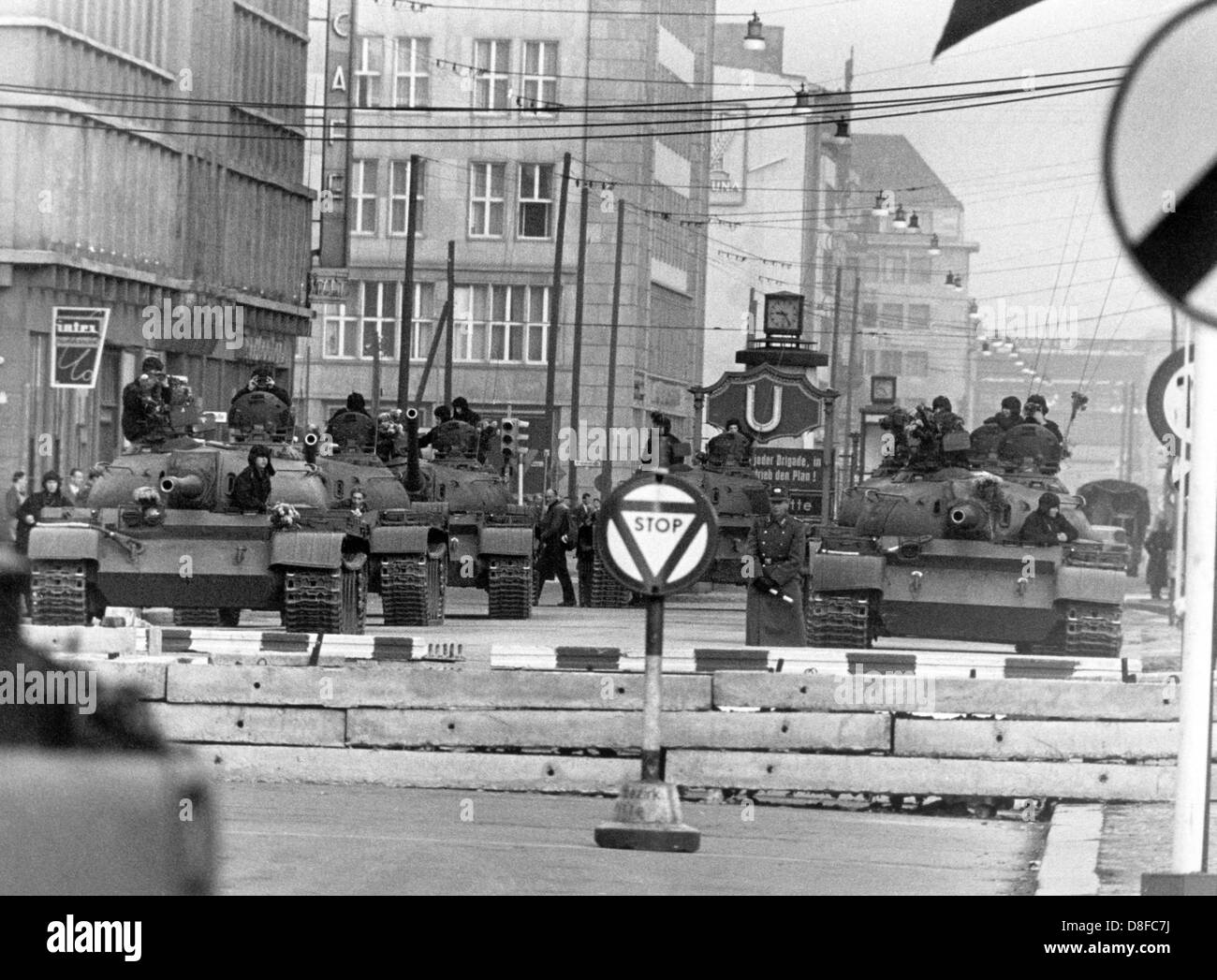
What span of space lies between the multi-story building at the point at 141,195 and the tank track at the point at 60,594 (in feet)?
34.5

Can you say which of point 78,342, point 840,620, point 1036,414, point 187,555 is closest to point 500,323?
point 1036,414

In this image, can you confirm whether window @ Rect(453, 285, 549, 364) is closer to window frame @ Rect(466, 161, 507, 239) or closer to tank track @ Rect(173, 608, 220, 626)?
window frame @ Rect(466, 161, 507, 239)

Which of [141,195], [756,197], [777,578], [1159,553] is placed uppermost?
[756,197]

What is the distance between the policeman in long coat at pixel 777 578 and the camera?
20609 mm

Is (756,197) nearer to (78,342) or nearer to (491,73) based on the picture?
(491,73)

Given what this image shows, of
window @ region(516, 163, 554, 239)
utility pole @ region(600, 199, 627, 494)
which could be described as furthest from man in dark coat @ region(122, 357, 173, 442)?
window @ region(516, 163, 554, 239)

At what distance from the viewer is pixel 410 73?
4678 centimetres

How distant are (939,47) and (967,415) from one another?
83653 millimetres

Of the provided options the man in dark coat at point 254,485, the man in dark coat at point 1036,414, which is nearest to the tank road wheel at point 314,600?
the man in dark coat at point 254,485

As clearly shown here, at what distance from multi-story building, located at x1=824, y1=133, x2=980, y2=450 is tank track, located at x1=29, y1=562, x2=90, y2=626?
45256 mm

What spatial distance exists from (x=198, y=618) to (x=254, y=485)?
4.32 meters

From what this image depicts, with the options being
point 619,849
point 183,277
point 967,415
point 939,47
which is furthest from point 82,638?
point 967,415

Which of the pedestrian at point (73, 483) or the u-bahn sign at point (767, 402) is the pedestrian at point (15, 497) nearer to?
the pedestrian at point (73, 483)

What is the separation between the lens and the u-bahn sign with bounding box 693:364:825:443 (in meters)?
32.5
